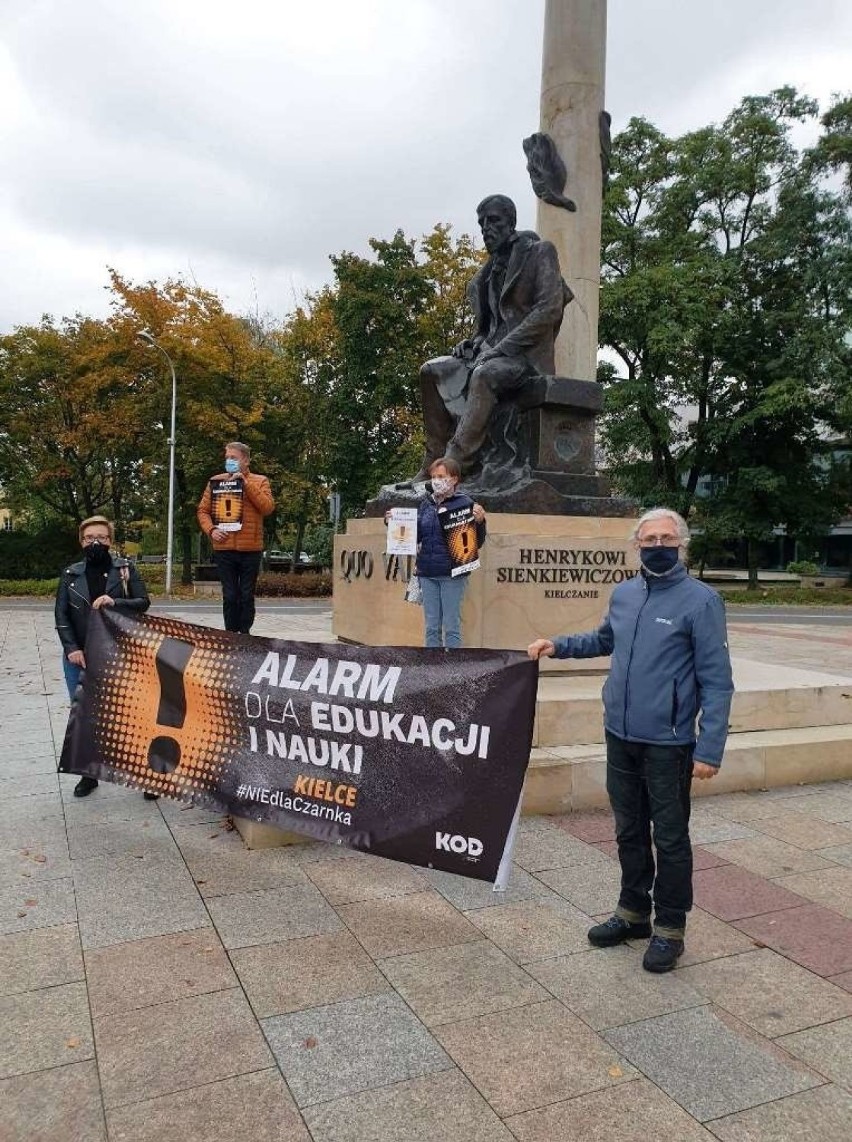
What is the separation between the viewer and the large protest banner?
3799 mm

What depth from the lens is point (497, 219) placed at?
24.3 feet

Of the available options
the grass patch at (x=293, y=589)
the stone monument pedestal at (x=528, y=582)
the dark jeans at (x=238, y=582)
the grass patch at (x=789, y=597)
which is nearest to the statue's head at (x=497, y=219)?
the stone monument pedestal at (x=528, y=582)

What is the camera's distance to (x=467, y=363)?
25.9 ft

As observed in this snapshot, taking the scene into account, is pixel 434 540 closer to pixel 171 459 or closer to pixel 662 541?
pixel 662 541

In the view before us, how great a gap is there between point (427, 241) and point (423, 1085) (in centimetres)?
3199

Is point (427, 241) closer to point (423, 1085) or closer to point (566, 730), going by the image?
point (566, 730)

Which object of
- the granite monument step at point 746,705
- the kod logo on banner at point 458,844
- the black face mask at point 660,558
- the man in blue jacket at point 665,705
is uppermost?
the black face mask at point 660,558

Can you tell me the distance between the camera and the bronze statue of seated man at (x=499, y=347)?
7422 millimetres

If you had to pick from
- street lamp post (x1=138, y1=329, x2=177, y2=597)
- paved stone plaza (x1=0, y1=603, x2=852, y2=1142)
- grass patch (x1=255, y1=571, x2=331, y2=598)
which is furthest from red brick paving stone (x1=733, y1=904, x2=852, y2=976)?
street lamp post (x1=138, y1=329, x2=177, y2=597)

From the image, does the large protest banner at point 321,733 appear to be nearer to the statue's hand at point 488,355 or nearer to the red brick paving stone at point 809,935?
the red brick paving stone at point 809,935

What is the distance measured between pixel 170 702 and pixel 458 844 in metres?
1.91

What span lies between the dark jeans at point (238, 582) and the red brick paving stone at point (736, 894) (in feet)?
13.4

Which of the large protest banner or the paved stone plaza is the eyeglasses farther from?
the paved stone plaza

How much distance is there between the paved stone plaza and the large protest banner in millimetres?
362
